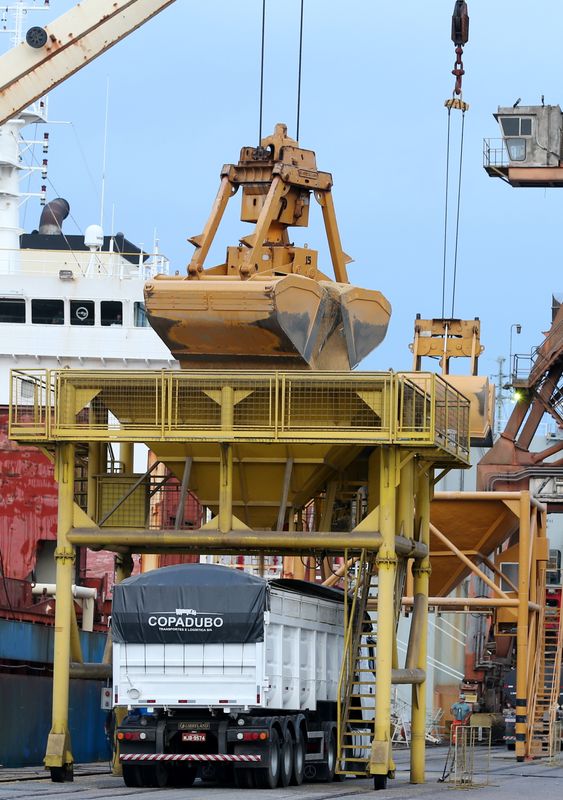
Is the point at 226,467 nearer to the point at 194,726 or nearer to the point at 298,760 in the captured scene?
the point at 194,726

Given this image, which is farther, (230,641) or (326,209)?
(326,209)

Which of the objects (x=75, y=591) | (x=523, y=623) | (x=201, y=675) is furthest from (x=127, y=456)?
(x=523, y=623)

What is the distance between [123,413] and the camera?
2992cm

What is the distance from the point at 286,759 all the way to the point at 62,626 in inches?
184

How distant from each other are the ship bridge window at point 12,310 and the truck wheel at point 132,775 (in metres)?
31.5

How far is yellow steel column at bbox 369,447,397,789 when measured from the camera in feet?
91.5

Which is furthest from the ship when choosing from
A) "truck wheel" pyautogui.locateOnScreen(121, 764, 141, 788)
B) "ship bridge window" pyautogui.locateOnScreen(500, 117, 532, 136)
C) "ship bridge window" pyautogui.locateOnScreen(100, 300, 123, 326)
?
"ship bridge window" pyautogui.locateOnScreen(500, 117, 532, 136)

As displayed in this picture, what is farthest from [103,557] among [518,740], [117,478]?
[117,478]

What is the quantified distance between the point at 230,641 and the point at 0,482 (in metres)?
23.7

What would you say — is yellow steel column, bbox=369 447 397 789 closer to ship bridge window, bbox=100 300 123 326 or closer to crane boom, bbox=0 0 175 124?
crane boom, bbox=0 0 175 124

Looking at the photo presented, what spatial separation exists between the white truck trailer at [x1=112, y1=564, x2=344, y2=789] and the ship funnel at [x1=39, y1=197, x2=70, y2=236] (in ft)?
124

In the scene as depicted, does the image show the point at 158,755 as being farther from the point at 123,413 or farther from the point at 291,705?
the point at 123,413

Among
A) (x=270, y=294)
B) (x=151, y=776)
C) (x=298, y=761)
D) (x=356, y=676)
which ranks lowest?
(x=151, y=776)

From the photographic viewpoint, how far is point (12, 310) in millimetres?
56906
